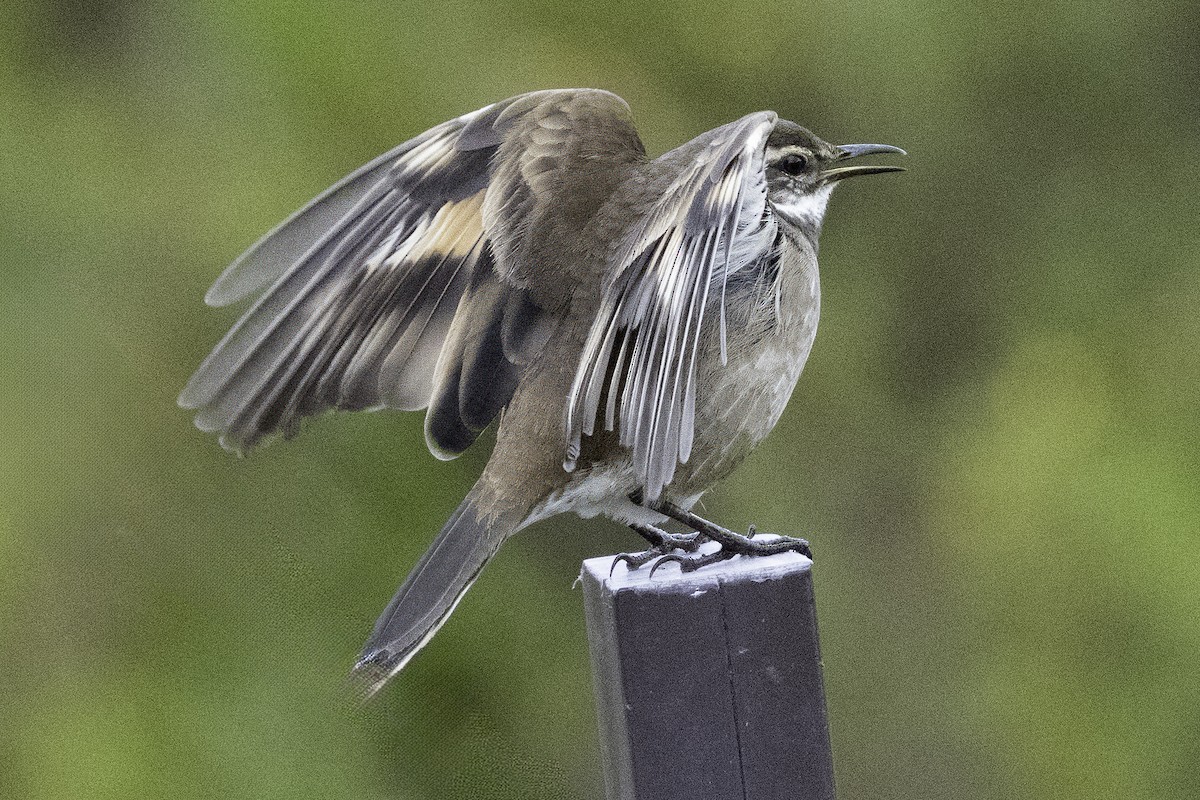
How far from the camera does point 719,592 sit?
99.6 inches

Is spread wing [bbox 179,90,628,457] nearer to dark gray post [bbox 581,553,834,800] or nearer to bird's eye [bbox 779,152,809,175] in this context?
bird's eye [bbox 779,152,809,175]

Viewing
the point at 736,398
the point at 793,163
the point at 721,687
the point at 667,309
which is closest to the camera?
the point at 721,687

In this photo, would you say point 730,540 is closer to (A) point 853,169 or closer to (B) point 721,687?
(B) point 721,687

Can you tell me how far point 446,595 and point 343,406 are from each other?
790mm

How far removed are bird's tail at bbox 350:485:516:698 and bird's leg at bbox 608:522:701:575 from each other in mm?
307

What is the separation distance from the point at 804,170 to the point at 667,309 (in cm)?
144

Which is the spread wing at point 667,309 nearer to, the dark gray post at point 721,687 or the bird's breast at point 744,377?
the dark gray post at point 721,687

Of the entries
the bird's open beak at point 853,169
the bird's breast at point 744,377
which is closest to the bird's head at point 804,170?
the bird's open beak at point 853,169

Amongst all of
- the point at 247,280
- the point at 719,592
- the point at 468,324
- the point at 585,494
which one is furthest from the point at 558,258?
the point at 719,592

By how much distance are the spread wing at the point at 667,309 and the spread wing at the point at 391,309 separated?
0.54 m

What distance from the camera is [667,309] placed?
2785mm

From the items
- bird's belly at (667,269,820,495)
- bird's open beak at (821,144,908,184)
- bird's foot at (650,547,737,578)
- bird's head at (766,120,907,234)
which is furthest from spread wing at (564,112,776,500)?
bird's open beak at (821,144,908,184)

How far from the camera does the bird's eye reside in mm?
4016

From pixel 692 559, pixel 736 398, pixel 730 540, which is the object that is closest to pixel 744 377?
pixel 736 398
